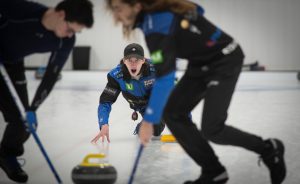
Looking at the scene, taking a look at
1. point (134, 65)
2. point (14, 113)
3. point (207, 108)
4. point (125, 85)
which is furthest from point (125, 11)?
point (125, 85)

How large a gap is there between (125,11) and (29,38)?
2.70 feet

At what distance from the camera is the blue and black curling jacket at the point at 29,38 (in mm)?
2516

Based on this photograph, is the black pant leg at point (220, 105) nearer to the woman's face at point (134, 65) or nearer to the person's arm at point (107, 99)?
the person's arm at point (107, 99)

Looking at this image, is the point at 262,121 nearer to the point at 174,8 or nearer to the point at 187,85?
the point at 187,85

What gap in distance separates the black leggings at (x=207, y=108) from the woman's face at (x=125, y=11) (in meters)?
Answer: 0.47

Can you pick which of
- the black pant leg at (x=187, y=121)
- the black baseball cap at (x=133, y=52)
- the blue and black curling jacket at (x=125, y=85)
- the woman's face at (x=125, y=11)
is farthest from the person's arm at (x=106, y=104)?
the woman's face at (x=125, y=11)

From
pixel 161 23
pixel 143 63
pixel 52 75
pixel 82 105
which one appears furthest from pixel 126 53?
pixel 82 105

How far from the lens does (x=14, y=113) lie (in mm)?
2703

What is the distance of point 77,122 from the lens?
4926 millimetres

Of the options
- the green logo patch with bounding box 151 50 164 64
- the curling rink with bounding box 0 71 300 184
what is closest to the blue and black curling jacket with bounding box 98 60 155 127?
the curling rink with bounding box 0 71 300 184

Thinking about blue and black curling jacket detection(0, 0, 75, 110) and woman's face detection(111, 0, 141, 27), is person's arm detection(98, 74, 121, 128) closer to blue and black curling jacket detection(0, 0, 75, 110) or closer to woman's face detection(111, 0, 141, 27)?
blue and black curling jacket detection(0, 0, 75, 110)

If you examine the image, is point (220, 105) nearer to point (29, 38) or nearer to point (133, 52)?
point (29, 38)

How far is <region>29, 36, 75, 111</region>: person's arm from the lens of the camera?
2551 mm

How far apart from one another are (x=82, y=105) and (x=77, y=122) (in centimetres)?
133
